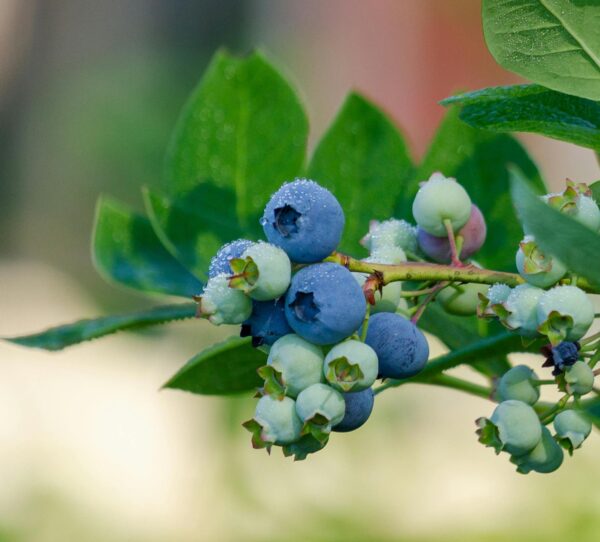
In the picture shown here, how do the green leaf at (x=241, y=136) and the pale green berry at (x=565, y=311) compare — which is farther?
the green leaf at (x=241, y=136)

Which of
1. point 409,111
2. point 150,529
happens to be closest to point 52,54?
point 409,111

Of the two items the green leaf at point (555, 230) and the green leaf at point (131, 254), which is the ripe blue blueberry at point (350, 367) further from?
the green leaf at point (131, 254)

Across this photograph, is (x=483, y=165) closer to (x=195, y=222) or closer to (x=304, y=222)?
(x=195, y=222)

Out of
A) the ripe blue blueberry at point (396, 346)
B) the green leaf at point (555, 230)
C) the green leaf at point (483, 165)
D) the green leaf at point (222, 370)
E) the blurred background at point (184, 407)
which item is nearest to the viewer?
the green leaf at point (555, 230)

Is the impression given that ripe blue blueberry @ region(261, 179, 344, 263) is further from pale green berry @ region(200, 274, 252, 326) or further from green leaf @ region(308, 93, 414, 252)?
green leaf @ region(308, 93, 414, 252)

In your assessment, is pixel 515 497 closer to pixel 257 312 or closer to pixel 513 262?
pixel 513 262

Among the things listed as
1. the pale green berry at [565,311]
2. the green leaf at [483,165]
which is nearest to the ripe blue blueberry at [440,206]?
the pale green berry at [565,311]

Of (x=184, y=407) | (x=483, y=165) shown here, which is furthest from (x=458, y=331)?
(x=184, y=407)
